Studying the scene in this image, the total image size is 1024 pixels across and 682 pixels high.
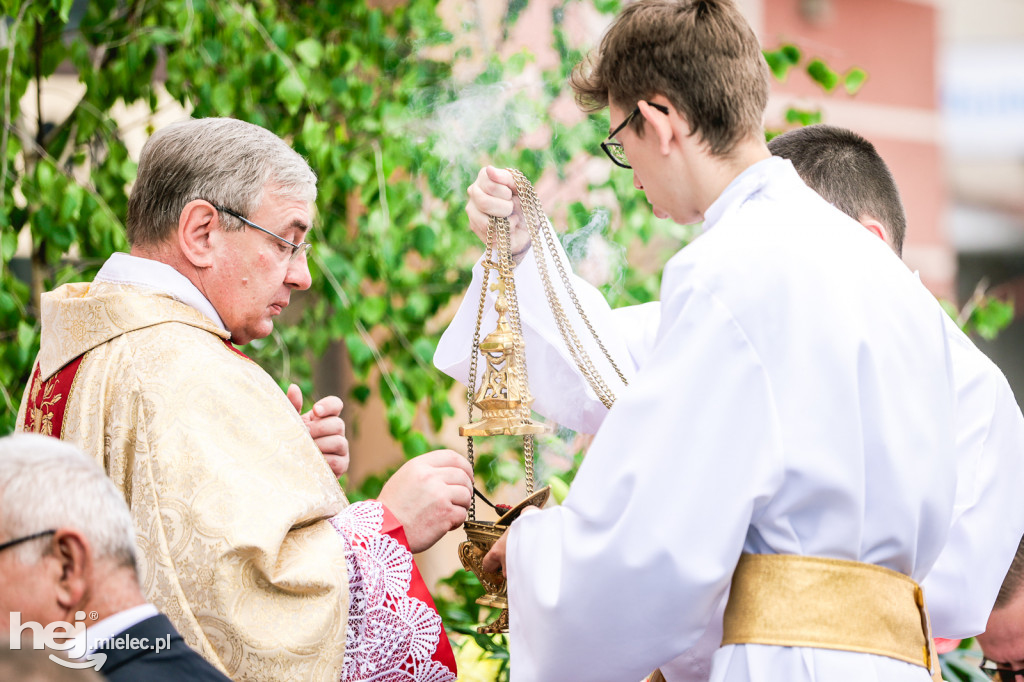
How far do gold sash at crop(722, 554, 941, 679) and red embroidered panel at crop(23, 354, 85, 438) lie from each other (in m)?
1.44

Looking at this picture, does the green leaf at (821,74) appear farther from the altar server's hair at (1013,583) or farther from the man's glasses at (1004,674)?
the man's glasses at (1004,674)

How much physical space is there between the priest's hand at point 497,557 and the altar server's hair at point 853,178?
1315mm

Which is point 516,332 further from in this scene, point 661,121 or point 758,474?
point 758,474

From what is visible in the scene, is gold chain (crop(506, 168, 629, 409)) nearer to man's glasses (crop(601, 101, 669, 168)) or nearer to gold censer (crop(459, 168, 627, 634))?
gold censer (crop(459, 168, 627, 634))

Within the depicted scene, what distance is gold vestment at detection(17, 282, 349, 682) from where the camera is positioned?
1945mm

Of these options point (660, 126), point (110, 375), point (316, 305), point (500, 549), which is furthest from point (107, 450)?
point (316, 305)

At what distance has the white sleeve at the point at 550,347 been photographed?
102 inches

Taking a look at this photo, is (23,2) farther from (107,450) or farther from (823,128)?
(823,128)

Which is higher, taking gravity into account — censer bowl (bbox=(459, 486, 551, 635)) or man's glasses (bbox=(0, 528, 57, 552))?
man's glasses (bbox=(0, 528, 57, 552))

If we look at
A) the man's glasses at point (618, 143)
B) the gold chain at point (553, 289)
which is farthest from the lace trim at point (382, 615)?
the man's glasses at point (618, 143)

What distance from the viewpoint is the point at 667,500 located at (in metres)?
1.66

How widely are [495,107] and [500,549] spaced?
2544 mm

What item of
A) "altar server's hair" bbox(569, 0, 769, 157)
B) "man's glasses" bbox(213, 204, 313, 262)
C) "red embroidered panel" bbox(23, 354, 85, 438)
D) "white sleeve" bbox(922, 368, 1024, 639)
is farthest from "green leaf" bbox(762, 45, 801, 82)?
"red embroidered panel" bbox(23, 354, 85, 438)

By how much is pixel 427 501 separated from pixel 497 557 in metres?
0.29
